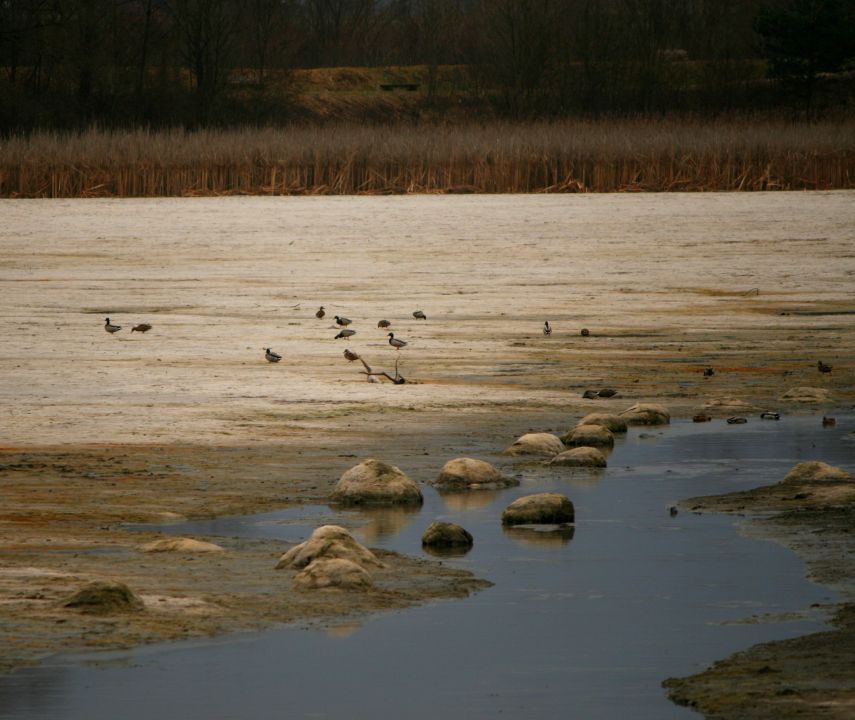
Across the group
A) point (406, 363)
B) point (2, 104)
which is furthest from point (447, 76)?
point (406, 363)

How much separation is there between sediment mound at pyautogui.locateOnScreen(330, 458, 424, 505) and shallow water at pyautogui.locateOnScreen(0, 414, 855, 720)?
13cm

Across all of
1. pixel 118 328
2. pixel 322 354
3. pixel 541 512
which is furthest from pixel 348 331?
pixel 541 512

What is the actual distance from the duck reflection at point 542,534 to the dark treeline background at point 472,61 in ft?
151

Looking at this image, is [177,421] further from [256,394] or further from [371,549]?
[371,549]

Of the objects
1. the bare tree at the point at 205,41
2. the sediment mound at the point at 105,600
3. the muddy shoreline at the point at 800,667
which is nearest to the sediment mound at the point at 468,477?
the muddy shoreline at the point at 800,667

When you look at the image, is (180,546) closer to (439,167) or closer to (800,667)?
(800,667)

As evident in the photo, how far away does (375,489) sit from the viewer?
859 cm

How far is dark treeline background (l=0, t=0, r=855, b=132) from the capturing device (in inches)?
2336

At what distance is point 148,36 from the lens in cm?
6431

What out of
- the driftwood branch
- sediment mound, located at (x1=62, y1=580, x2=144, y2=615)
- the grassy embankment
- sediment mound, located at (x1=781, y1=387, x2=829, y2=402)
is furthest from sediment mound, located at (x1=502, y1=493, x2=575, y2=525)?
the grassy embankment

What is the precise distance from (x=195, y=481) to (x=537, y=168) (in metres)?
27.3

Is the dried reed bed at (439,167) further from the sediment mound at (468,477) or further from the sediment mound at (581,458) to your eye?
Result: the sediment mound at (468,477)

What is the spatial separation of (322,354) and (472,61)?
6324cm

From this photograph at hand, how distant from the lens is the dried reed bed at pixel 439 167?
115ft
